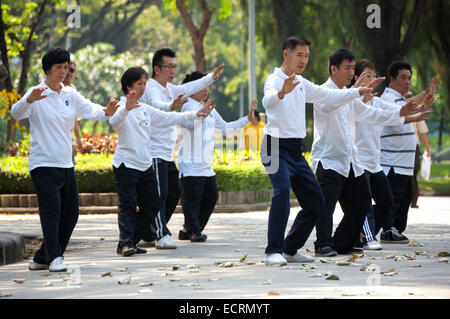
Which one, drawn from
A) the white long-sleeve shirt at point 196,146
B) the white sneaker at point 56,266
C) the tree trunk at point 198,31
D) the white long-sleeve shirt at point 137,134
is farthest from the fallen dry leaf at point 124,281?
the tree trunk at point 198,31

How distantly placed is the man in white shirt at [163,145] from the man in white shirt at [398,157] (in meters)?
2.03

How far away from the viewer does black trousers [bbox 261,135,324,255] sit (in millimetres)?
8266

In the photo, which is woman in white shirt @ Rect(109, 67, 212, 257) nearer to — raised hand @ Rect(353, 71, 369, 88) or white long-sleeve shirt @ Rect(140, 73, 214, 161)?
white long-sleeve shirt @ Rect(140, 73, 214, 161)

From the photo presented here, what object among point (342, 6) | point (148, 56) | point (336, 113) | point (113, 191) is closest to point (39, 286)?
point (336, 113)

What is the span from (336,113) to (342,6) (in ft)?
45.8

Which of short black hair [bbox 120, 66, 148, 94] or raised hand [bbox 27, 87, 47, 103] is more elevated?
short black hair [bbox 120, 66, 148, 94]

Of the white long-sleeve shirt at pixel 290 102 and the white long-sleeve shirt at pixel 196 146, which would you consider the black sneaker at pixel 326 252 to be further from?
the white long-sleeve shirt at pixel 196 146

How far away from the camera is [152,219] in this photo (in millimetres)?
9914

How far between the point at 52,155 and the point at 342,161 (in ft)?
8.89

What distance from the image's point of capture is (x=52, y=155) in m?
8.20

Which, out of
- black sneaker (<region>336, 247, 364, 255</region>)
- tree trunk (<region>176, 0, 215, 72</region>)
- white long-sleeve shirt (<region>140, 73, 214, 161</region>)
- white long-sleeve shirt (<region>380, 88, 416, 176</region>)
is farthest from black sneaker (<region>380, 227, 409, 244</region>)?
tree trunk (<region>176, 0, 215, 72</region>)

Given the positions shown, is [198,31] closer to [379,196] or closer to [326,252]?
[379,196]

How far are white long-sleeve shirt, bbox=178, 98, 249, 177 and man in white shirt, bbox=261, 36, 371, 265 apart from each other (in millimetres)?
2712
